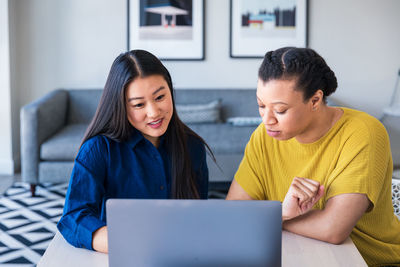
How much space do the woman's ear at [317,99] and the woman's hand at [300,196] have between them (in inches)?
8.5

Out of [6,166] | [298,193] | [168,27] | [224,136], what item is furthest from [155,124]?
[6,166]

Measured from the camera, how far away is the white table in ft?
3.72

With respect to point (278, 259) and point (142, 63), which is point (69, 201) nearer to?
point (142, 63)

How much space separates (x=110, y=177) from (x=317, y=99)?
605 mm

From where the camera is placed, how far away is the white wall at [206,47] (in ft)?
13.9

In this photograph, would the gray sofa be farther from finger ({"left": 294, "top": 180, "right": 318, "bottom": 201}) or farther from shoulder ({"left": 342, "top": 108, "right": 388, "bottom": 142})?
finger ({"left": 294, "top": 180, "right": 318, "bottom": 201})

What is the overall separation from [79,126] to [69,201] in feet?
9.26

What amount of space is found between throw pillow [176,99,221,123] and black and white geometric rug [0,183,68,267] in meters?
1.05

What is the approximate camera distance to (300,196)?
123 centimetres

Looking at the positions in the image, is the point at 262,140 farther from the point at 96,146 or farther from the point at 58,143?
the point at 58,143

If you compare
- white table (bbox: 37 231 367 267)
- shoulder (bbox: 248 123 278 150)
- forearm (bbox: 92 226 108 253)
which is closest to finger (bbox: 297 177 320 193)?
white table (bbox: 37 231 367 267)

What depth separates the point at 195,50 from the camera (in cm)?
430

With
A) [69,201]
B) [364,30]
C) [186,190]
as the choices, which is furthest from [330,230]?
[364,30]

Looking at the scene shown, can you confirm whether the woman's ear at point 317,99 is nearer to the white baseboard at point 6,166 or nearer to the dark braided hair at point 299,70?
the dark braided hair at point 299,70
